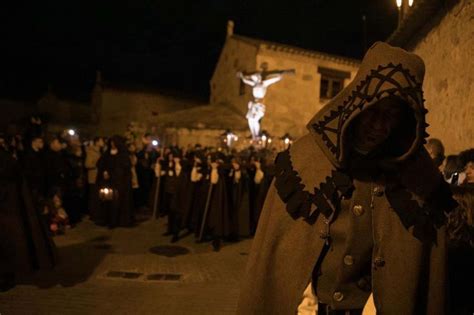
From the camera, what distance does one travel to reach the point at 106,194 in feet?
29.7

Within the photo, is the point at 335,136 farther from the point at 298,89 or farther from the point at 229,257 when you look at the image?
the point at 298,89

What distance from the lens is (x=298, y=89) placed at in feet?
74.1

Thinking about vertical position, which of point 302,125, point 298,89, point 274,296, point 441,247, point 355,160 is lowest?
point 274,296

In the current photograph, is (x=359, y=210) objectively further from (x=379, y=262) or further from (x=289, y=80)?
→ (x=289, y=80)

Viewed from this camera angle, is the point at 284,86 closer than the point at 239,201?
No

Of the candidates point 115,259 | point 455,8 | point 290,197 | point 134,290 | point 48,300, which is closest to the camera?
point 290,197

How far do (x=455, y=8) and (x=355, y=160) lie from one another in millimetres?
5732

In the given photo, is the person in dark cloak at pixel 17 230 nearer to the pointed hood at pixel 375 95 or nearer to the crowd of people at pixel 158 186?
the crowd of people at pixel 158 186

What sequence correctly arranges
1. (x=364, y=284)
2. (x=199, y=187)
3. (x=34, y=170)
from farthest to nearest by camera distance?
1. (x=199, y=187)
2. (x=34, y=170)
3. (x=364, y=284)

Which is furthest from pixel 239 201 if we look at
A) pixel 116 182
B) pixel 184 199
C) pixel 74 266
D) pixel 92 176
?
pixel 92 176

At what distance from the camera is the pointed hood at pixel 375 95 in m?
2.00

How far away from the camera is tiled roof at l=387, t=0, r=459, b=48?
7.02 m

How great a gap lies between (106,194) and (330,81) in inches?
685

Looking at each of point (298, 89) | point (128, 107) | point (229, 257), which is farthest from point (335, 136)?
point (128, 107)
